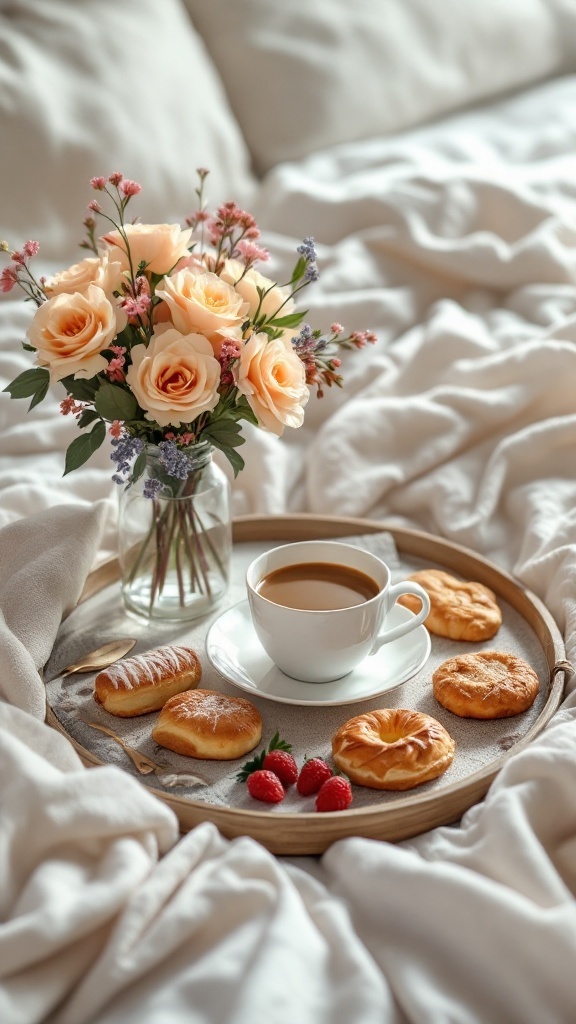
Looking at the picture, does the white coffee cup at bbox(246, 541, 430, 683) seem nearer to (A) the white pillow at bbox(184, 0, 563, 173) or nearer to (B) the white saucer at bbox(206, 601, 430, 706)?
(B) the white saucer at bbox(206, 601, 430, 706)

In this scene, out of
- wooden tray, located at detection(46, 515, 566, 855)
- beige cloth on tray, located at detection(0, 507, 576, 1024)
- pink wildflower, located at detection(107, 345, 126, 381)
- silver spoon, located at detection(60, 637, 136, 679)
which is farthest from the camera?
silver spoon, located at detection(60, 637, 136, 679)

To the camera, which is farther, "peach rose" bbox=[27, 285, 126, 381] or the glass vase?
the glass vase

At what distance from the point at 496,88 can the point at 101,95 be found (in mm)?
956

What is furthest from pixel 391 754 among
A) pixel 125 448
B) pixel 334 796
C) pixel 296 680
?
pixel 125 448

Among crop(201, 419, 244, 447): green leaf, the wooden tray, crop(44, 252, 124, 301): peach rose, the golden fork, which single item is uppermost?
crop(44, 252, 124, 301): peach rose

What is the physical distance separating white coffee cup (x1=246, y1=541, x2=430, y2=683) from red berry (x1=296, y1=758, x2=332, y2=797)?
0.13 metres

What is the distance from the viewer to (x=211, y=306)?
3.33 feet

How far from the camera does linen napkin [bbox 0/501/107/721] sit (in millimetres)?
1031

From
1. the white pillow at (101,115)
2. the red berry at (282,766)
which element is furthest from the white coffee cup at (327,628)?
the white pillow at (101,115)

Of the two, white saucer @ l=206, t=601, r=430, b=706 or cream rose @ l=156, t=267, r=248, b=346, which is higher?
cream rose @ l=156, t=267, r=248, b=346

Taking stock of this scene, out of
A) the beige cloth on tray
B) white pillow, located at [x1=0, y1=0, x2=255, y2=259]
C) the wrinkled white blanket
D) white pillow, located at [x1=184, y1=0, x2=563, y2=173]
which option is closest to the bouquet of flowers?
the wrinkled white blanket

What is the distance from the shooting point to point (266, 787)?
0.92 meters

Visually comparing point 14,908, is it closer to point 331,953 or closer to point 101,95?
point 331,953

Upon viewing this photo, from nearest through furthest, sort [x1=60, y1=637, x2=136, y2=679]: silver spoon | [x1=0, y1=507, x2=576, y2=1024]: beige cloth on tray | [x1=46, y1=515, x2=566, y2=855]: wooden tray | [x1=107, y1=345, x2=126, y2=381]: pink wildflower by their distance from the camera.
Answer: [x1=0, y1=507, x2=576, y2=1024]: beige cloth on tray < [x1=46, y1=515, x2=566, y2=855]: wooden tray < [x1=107, y1=345, x2=126, y2=381]: pink wildflower < [x1=60, y1=637, x2=136, y2=679]: silver spoon
